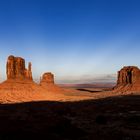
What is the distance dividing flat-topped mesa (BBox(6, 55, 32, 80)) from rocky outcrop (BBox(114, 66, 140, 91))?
239ft

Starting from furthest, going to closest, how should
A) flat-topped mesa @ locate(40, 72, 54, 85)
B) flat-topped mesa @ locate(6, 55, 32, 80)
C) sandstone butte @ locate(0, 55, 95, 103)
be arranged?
flat-topped mesa @ locate(40, 72, 54, 85)
flat-topped mesa @ locate(6, 55, 32, 80)
sandstone butte @ locate(0, 55, 95, 103)

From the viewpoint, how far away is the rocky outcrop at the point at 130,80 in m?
178

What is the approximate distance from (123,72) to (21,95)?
343ft

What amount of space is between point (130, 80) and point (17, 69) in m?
87.6

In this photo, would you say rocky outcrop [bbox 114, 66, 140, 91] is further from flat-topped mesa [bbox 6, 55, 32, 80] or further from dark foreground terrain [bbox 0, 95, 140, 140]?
dark foreground terrain [bbox 0, 95, 140, 140]

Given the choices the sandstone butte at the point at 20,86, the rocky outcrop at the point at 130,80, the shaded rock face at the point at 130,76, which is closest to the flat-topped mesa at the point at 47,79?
the sandstone butte at the point at 20,86

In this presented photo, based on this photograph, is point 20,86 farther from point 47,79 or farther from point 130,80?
point 130,80

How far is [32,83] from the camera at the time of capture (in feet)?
444

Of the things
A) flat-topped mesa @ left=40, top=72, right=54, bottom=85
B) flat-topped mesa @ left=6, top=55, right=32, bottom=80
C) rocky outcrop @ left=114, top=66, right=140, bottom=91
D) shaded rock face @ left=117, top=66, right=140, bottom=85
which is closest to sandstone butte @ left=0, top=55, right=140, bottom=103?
flat-topped mesa @ left=6, top=55, right=32, bottom=80

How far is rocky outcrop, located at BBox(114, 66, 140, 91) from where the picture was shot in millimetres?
178000

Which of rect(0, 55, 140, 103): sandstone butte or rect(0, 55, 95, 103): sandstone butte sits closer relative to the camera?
rect(0, 55, 140, 103): sandstone butte

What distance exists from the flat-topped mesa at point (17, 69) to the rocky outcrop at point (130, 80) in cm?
7273

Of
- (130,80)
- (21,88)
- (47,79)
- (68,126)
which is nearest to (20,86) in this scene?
(21,88)

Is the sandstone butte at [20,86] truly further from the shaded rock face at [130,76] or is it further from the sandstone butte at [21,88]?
the shaded rock face at [130,76]
